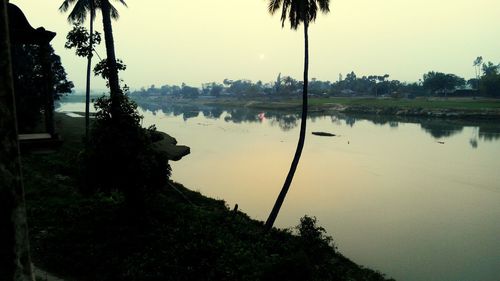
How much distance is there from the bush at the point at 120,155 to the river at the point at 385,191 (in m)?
14.9

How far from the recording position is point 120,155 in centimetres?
1505

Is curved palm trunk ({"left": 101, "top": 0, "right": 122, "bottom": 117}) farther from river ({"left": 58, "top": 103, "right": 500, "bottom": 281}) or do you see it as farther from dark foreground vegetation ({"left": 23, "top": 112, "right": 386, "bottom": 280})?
river ({"left": 58, "top": 103, "right": 500, "bottom": 281})

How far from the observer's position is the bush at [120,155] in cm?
1503

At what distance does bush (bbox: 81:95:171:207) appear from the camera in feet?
49.3

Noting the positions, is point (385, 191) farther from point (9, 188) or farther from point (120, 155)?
point (9, 188)

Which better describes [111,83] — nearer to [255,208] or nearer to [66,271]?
[66,271]

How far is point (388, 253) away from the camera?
24547 millimetres

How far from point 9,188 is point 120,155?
33.7 feet

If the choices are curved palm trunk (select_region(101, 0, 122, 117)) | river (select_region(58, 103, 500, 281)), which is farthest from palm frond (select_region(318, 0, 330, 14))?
river (select_region(58, 103, 500, 281))

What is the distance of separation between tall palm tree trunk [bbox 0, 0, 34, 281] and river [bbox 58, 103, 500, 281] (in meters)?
21.2

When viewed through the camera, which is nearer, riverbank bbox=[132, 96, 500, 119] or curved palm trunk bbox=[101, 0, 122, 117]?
curved palm trunk bbox=[101, 0, 122, 117]

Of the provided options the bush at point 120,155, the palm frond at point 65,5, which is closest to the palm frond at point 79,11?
the palm frond at point 65,5

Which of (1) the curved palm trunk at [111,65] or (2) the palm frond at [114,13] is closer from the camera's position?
(1) the curved palm trunk at [111,65]

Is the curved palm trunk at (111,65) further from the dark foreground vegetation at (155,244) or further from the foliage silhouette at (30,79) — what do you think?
the foliage silhouette at (30,79)
